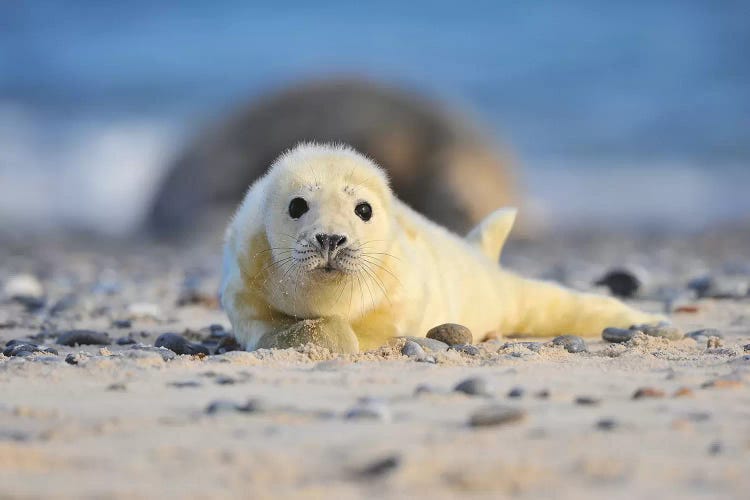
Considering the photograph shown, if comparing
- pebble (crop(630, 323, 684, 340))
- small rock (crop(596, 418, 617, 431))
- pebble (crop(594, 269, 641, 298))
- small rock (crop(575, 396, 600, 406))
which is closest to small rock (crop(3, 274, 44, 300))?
pebble (crop(594, 269, 641, 298))

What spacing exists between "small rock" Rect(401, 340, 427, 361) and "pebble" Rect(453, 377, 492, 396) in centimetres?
78

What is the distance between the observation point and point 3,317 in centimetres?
594

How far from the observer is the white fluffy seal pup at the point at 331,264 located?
399 cm

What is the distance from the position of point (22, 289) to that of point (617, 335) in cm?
485

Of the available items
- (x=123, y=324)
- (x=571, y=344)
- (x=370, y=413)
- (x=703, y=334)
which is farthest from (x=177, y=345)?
(x=703, y=334)

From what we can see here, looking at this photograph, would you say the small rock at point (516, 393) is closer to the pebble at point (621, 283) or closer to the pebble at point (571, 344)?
the pebble at point (571, 344)

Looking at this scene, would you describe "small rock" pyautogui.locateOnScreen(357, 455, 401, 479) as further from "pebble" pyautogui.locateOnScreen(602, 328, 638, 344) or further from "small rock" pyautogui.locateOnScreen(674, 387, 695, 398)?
"pebble" pyautogui.locateOnScreen(602, 328, 638, 344)

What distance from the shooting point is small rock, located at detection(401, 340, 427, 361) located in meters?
3.80

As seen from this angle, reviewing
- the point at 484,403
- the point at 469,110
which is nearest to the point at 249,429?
the point at 484,403

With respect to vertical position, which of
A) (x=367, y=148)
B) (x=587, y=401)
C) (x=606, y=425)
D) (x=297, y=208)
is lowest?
(x=606, y=425)

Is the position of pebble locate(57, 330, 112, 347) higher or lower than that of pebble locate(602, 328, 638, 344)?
lower

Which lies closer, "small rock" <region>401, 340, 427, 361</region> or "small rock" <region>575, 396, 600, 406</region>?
"small rock" <region>575, 396, 600, 406</region>

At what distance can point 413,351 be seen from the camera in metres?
3.88

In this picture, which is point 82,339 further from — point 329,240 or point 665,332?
point 665,332
